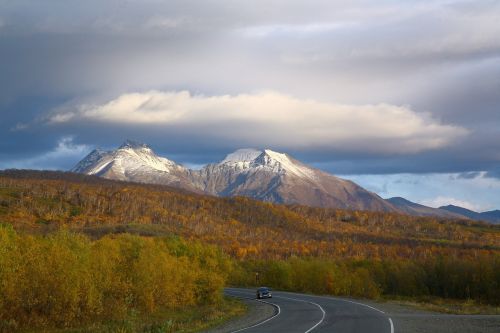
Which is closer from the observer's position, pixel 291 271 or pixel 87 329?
pixel 87 329

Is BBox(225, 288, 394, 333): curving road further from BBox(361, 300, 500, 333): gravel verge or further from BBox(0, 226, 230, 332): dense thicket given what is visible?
BBox(0, 226, 230, 332): dense thicket

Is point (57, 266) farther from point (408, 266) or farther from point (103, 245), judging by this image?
point (408, 266)

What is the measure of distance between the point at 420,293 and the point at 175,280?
153 ft

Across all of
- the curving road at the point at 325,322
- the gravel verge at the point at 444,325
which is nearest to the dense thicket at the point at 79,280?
the curving road at the point at 325,322

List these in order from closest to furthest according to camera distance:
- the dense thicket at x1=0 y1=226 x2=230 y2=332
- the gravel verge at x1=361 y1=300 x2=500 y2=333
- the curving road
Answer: the gravel verge at x1=361 y1=300 x2=500 y2=333 → the curving road → the dense thicket at x1=0 y1=226 x2=230 y2=332

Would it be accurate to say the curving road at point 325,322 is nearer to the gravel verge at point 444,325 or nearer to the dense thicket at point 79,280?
the gravel verge at point 444,325

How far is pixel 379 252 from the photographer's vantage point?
172375mm

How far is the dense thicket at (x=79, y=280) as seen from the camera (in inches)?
1516

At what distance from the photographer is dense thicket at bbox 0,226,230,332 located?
38.5 meters

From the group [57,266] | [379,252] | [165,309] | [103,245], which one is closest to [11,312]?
[57,266]

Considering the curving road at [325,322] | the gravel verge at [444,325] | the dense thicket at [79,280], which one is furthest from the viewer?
the dense thicket at [79,280]

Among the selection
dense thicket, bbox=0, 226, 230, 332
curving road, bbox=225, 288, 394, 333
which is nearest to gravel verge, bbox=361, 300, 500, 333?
curving road, bbox=225, 288, 394, 333

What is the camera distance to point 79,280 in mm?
40156

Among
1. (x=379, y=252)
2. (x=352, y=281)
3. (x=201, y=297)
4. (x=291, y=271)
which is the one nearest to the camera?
(x=201, y=297)
